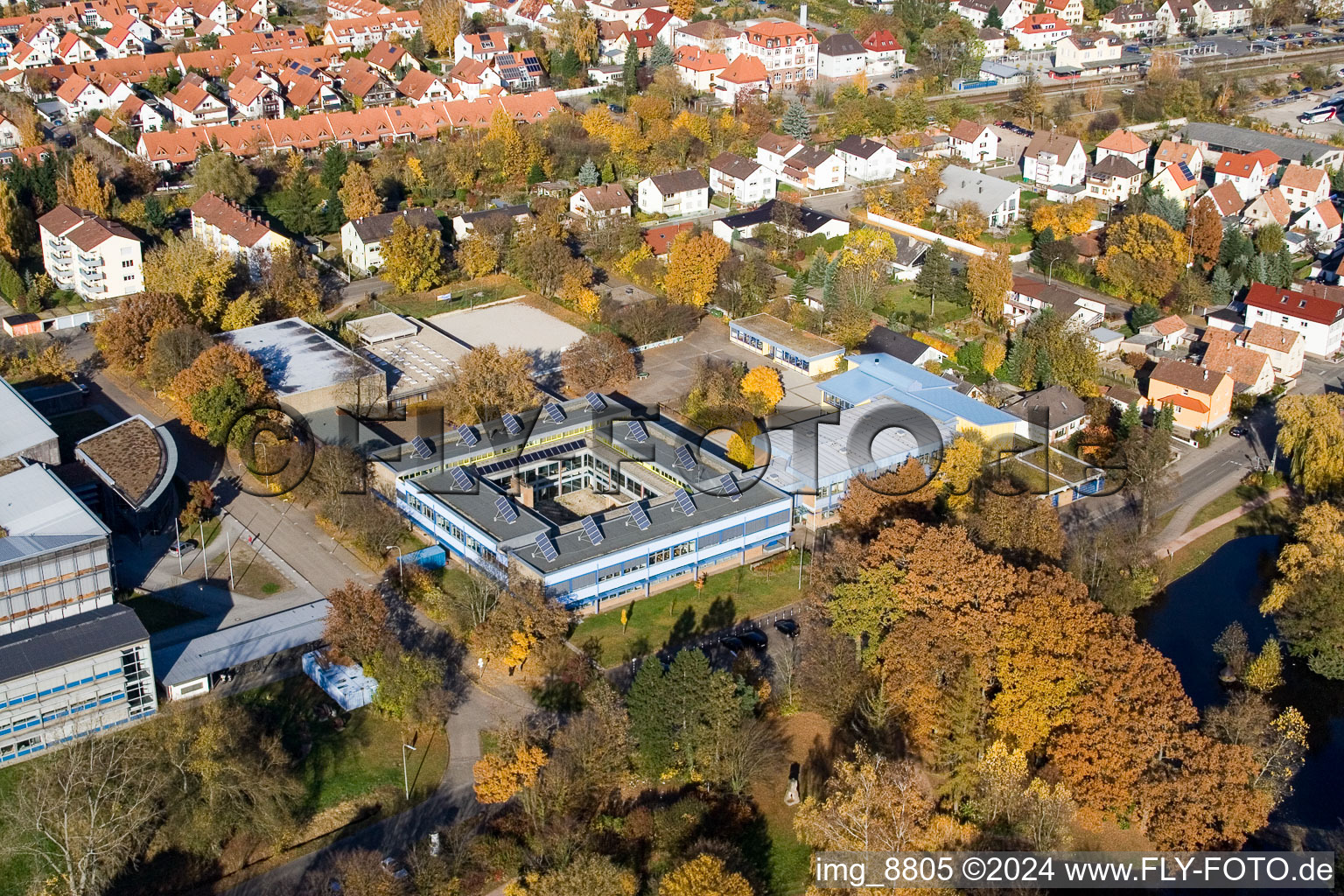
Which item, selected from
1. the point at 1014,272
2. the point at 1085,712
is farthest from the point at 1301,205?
the point at 1085,712

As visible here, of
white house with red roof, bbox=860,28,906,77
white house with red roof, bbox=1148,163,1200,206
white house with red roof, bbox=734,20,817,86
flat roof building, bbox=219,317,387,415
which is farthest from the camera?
white house with red roof, bbox=860,28,906,77

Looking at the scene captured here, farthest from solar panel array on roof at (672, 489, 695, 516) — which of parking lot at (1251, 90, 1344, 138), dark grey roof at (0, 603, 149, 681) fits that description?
parking lot at (1251, 90, 1344, 138)

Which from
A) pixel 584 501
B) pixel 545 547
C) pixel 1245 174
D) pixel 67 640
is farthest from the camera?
pixel 1245 174

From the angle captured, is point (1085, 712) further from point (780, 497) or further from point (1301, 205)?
point (1301, 205)

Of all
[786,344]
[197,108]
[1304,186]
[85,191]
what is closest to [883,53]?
[1304,186]

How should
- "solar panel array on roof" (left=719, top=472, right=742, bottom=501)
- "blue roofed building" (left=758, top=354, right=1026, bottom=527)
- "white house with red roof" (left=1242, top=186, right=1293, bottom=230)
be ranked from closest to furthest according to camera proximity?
"solar panel array on roof" (left=719, top=472, right=742, bottom=501) < "blue roofed building" (left=758, top=354, right=1026, bottom=527) < "white house with red roof" (left=1242, top=186, right=1293, bottom=230)

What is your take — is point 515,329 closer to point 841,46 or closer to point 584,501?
point 584,501

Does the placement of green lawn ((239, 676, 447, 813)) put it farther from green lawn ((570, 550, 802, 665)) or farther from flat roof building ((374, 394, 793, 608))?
flat roof building ((374, 394, 793, 608))

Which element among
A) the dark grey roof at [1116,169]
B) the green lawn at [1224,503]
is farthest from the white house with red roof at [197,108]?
the green lawn at [1224,503]
